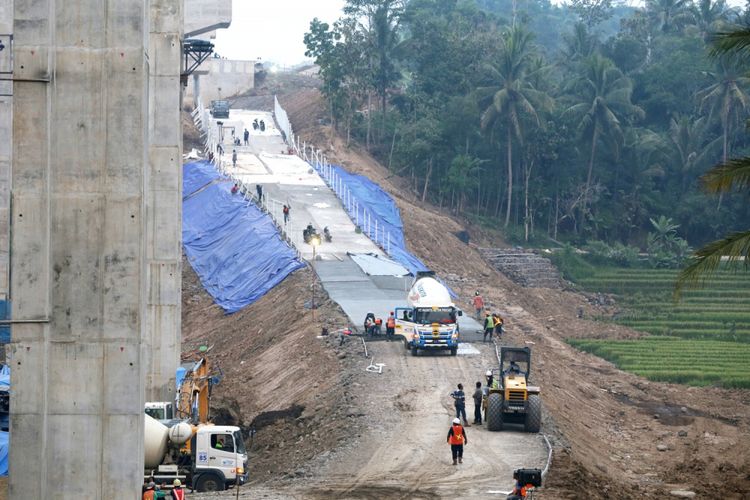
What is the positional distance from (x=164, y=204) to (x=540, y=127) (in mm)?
46938

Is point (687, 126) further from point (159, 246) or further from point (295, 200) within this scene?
point (159, 246)

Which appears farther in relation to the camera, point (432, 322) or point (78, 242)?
point (432, 322)

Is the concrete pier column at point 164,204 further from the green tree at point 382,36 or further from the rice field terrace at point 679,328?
the green tree at point 382,36

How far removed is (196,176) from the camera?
8288 cm

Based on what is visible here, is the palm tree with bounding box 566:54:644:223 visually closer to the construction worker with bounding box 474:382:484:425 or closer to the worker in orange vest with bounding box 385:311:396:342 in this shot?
the worker in orange vest with bounding box 385:311:396:342

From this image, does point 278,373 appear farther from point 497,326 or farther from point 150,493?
point 150,493

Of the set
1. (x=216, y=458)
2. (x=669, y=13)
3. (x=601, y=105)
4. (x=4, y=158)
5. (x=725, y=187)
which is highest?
(x=669, y=13)

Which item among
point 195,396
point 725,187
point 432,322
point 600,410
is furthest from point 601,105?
point 725,187

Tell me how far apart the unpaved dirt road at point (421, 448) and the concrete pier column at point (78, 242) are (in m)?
6.11

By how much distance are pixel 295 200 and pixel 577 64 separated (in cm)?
3387

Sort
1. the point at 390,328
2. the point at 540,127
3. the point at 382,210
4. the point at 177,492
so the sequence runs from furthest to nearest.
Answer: the point at 540,127 < the point at 382,210 < the point at 390,328 < the point at 177,492

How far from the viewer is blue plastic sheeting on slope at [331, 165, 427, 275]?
67375mm

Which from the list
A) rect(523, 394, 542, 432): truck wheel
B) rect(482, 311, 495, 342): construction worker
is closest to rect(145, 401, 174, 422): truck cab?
rect(523, 394, 542, 432): truck wheel

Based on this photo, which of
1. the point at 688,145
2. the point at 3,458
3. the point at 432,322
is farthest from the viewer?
the point at 688,145
